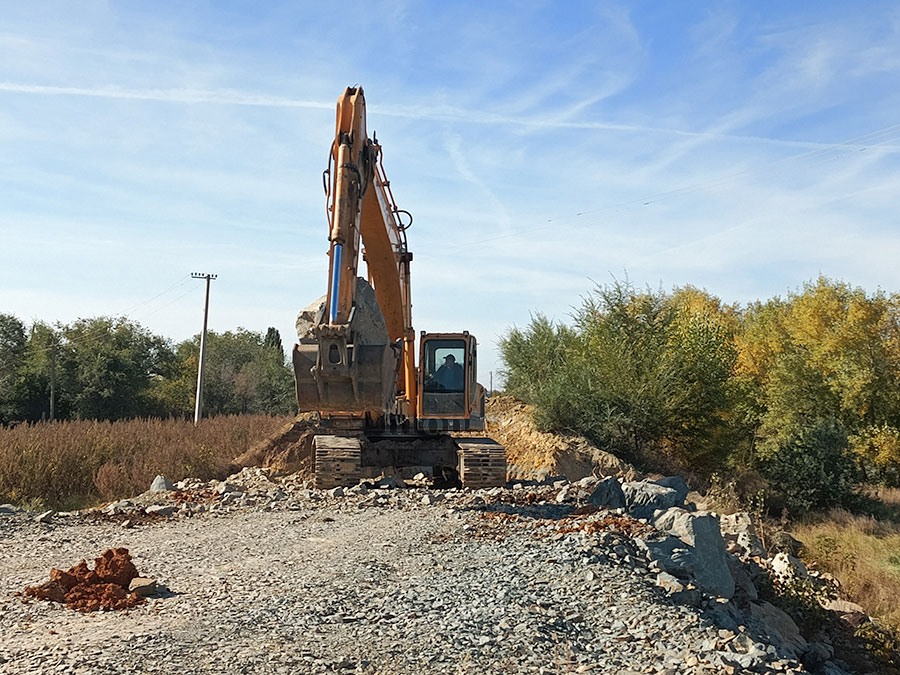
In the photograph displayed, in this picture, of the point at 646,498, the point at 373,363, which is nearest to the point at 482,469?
the point at 646,498

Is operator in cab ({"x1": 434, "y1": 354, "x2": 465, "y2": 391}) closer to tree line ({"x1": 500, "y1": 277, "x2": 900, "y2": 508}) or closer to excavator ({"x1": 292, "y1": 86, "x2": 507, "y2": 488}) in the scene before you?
excavator ({"x1": 292, "y1": 86, "x2": 507, "y2": 488})

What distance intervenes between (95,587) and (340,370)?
155 inches

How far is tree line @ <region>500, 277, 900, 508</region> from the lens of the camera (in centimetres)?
2362

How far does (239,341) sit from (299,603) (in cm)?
5467

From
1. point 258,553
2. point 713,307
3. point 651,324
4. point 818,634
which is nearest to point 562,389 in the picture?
point 651,324

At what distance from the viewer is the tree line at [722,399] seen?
77.5ft

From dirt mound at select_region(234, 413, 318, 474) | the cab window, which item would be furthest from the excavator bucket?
dirt mound at select_region(234, 413, 318, 474)

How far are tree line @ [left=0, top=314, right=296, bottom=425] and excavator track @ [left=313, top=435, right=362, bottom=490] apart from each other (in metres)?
27.7

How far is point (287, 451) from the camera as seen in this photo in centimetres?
1722

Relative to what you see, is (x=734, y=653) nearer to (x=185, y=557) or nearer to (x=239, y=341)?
(x=185, y=557)

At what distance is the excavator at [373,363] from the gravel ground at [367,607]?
77.0 inches

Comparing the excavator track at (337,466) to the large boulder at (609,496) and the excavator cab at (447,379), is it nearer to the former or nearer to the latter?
the excavator cab at (447,379)

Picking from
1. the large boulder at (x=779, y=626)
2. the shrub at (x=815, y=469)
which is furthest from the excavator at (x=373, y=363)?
the shrub at (x=815, y=469)

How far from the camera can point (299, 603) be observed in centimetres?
668
